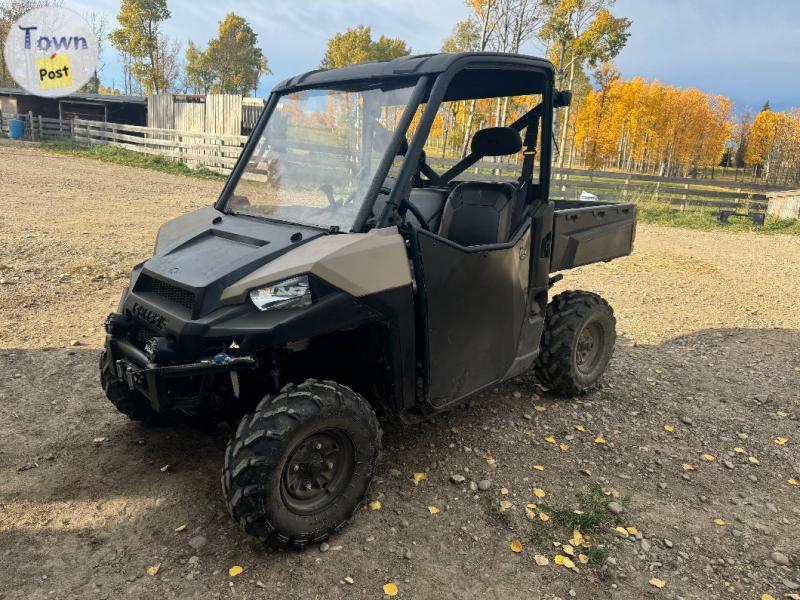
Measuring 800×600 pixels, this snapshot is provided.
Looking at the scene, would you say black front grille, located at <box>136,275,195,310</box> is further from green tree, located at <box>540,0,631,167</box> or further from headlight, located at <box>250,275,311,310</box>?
green tree, located at <box>540,0,631,167</box>

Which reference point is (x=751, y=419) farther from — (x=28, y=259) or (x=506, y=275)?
(x=28, y=259)

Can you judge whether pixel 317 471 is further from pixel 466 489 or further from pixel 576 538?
pixel 576 538

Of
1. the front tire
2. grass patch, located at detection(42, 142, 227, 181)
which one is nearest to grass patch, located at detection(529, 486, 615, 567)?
the front tire

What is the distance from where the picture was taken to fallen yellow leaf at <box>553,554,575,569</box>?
2939mm

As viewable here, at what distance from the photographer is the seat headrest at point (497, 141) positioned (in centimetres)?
392

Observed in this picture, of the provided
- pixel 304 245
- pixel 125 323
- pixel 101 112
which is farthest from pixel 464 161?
pixel 101 112

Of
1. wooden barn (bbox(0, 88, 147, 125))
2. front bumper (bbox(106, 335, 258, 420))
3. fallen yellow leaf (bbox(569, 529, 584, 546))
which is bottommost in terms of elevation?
fallen yellow leaf (bbox(569, 529, 584, 546))

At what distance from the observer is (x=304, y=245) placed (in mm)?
2994

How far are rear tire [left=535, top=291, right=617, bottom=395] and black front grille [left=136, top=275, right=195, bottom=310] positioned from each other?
2.74m

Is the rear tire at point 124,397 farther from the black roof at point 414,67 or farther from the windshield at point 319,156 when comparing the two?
A: the black roof at point 414,67

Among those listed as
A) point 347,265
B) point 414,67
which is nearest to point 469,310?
point 347,265

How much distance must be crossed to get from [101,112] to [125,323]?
34.2 metres

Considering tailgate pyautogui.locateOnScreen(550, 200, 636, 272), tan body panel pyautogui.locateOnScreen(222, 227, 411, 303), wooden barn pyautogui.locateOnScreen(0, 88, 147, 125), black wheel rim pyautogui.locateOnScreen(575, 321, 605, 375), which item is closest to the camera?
tan body panel pyautogui.locateOnScreen(222, 227, 411, 303)

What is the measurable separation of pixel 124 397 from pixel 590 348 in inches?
137
